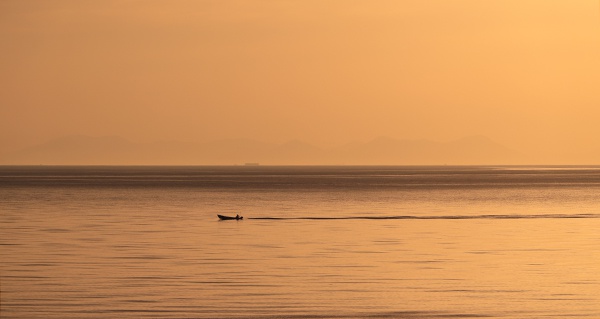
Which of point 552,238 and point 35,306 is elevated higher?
point 552,238

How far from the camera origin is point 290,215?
7800cm

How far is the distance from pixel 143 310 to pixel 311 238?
84.8 feet

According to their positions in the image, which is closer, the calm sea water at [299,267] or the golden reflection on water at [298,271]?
the calm sea water at [299,267]

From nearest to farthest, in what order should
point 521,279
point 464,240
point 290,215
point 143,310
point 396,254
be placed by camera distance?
point 143,310 < point 521,279 < point 396,254 < point 464,240 < point 290,215

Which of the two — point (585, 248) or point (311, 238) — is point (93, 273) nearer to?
point (311, 238)

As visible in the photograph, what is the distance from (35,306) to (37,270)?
27.9 ft

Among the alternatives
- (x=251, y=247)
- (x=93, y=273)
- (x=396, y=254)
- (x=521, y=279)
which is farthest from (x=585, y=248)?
(x=93, y=273)

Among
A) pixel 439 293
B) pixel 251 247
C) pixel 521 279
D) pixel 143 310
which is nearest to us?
pixel 143 310

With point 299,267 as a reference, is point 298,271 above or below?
below

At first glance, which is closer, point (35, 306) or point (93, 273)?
point (35, 306)

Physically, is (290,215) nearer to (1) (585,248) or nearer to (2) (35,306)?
(1) (585,248)

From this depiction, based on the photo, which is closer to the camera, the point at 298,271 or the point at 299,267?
the point at 298,271

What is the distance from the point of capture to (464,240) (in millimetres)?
53156

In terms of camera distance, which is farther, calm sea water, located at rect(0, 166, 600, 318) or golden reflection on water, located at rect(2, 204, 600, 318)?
golden reflection on water, located at rect(2, 204, 600, 318)
